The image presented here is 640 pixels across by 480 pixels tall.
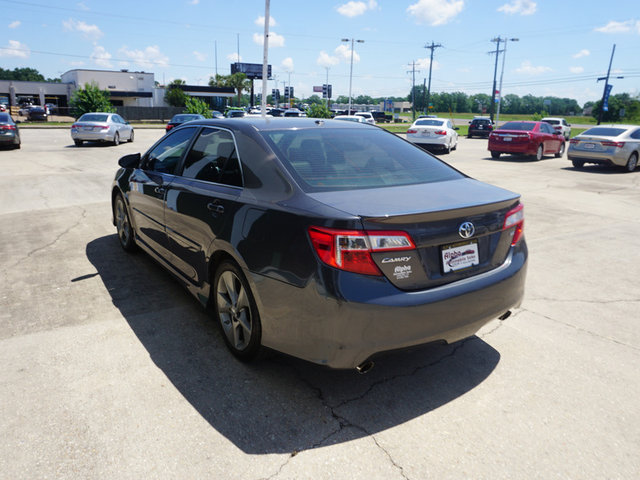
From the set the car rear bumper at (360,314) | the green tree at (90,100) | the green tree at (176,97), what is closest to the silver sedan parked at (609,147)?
the car rear bumper at (360,314)

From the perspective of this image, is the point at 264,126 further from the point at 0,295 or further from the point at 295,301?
the point at 0,295

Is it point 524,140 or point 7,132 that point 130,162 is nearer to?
point 7,132

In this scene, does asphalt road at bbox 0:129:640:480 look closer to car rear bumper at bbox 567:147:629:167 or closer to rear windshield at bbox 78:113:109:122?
car rear bumper at bbox 567:147:629:167

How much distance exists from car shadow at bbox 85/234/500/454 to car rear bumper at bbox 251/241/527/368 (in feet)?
0.49

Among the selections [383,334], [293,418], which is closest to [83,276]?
[293,418]

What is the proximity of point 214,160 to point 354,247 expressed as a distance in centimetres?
170

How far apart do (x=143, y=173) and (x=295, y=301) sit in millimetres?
2898

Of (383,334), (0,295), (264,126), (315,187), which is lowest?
(0,295)

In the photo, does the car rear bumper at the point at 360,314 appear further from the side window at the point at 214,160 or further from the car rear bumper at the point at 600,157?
the car rear bumper at the point at 600,157

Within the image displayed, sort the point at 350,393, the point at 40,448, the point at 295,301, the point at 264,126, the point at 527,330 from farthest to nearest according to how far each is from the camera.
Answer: the point at 527,330, the point at 264,126, the point at 350,393, the point at 295,301, the point at 40,448

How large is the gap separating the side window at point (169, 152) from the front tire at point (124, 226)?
2.80 ft

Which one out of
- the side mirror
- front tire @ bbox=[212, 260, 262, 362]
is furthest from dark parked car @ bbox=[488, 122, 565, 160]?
front tire @ bbox=[212, 260, 262, 362]

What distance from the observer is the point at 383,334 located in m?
2.54

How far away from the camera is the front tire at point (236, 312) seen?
3.07m
